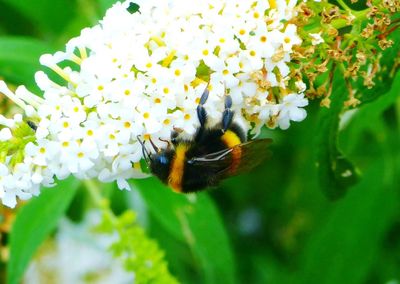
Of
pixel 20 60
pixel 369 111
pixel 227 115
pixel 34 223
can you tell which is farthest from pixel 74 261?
pixel 227 115

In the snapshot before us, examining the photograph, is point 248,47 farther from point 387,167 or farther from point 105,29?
point 387,167

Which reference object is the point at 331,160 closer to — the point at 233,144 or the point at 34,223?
the point at 233,144

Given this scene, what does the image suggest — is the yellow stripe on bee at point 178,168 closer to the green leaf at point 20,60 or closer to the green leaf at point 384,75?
the green leaf at point 384,75

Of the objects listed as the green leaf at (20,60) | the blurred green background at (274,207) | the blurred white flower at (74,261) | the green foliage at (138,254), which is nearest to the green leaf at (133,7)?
the blurred green background at (274,207)

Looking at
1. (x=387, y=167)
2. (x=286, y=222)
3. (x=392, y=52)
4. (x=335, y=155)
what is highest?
(x=392, y=52)

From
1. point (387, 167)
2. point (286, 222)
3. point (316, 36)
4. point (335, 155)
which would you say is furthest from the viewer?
point (286, 222)

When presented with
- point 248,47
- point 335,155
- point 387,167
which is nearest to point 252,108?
point 248,47

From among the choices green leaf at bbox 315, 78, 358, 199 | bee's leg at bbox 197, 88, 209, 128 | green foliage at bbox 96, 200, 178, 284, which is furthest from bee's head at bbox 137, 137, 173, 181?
green leaf at bbox 315, 78, 358, 199
